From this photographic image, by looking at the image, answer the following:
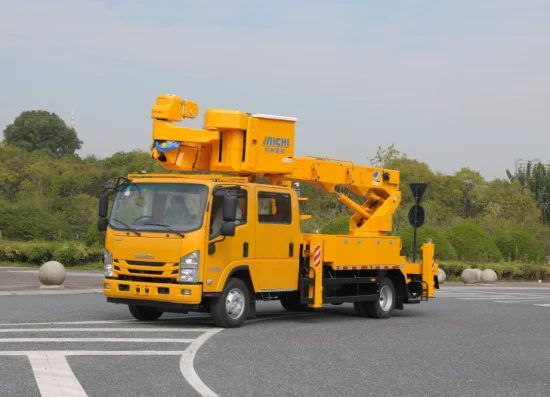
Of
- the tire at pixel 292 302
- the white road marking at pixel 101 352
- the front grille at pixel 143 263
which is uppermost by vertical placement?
the front grille at pixel 143 263

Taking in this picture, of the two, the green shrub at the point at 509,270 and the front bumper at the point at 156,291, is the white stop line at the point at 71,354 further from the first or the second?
the green shrub at the point at 509,270

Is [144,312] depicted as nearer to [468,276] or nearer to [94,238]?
[468,276]

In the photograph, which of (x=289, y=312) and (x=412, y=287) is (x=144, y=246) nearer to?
(x=289, y=312)

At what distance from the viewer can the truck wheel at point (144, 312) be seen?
15648 mm

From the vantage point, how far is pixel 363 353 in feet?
40.3

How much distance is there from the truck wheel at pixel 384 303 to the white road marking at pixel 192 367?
5.16m

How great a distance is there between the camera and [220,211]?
573 inches

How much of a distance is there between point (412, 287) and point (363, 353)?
Answer: 23.8 ft

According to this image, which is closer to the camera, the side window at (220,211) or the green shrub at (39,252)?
the side window at (220,211)

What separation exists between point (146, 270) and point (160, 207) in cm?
108

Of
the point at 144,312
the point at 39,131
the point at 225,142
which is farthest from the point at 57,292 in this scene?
the point at 39,131

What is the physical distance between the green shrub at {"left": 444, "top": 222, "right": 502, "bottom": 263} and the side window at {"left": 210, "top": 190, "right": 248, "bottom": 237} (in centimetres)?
2727

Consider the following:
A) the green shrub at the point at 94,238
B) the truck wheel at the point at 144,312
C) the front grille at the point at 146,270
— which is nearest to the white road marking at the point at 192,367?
the front grille at the point at 146,270

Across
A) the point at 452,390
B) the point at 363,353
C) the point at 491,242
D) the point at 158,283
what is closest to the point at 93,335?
the point at 158,283
